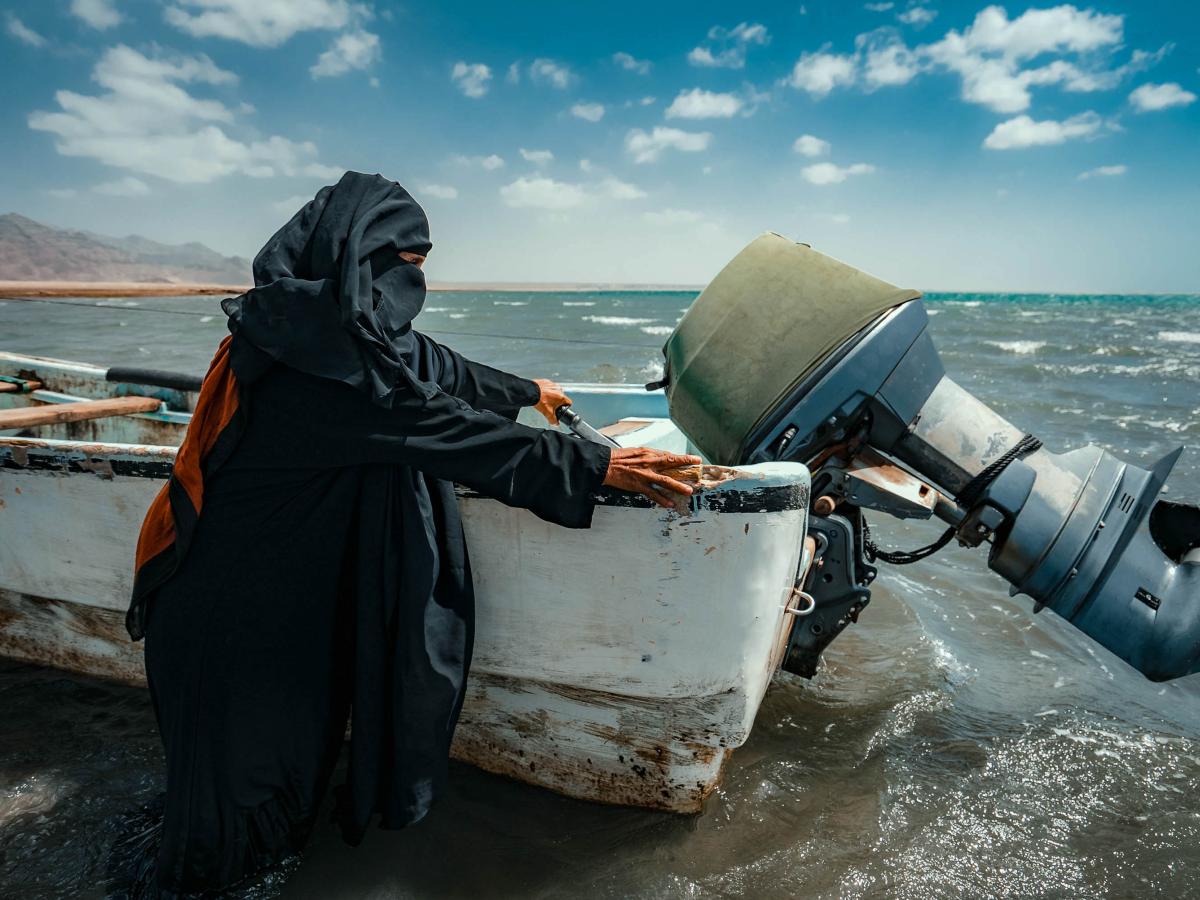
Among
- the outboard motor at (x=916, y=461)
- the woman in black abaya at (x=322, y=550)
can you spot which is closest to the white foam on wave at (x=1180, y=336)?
the outboard motor at (x=916, y=461)

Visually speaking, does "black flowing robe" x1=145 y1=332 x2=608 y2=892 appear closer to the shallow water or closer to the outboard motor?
the shallow water

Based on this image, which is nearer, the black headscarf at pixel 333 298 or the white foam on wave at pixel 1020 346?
the black headscarf at pixel 333 298

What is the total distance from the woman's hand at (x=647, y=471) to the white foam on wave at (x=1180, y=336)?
2830 cm

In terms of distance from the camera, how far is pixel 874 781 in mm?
2479

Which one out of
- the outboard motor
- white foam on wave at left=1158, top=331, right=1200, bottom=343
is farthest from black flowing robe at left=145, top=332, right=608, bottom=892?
white foam on wave at left=1158, top=331, right=1200, bottom=343

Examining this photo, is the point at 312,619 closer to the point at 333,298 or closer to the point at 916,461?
the point at 333,298

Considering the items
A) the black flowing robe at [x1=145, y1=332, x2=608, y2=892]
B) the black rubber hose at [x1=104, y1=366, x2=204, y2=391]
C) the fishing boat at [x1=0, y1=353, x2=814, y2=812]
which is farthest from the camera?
the black rubber hose at [x1=104, y1=366, x2=204, y2=391]

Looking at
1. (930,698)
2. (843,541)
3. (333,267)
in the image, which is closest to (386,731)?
(333,267)

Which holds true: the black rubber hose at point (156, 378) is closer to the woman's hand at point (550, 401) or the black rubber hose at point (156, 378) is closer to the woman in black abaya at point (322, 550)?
the woman's hand at point (550, 401)

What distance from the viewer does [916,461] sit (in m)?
2.22

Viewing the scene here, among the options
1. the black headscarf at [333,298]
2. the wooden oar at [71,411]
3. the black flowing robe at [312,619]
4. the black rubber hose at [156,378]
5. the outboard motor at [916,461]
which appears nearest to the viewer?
the black headscarf at [333,298]

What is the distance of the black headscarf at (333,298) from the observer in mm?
1365

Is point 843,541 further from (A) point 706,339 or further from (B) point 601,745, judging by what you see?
(B) point 601,745

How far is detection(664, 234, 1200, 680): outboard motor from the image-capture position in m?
2.13
